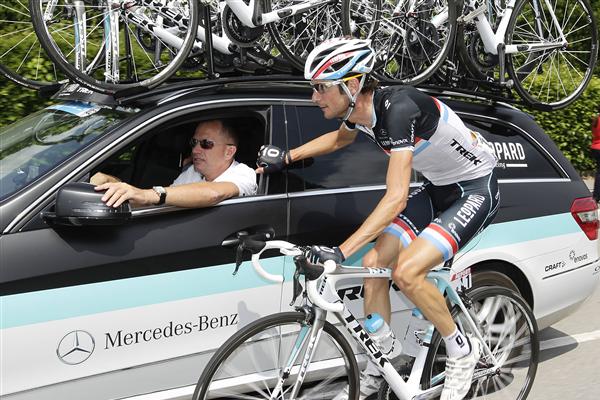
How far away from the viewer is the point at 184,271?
3590 millimetres

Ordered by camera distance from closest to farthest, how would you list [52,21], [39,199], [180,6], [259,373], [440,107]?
[39,199] < [259,373] < [440,107] < [52,21] < [180,6]

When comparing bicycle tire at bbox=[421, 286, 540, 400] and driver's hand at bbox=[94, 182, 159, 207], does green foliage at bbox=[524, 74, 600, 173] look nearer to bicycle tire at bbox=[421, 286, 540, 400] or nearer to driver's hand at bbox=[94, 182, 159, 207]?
bicycle tire at bbox=[421, 286, 540, 400]

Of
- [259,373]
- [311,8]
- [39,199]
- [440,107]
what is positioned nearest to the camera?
[39,199]

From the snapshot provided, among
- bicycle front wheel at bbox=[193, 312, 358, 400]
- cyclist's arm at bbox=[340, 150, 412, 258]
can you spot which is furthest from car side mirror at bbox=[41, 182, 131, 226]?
cyclist's arm at bbox=[340, 150, 412, 258]

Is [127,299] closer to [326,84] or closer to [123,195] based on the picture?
[123,195]

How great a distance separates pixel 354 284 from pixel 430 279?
0.40 meters

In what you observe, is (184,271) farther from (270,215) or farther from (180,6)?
(180,6)

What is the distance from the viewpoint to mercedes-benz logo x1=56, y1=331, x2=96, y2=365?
329 cm

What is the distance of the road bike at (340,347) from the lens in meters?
3.37

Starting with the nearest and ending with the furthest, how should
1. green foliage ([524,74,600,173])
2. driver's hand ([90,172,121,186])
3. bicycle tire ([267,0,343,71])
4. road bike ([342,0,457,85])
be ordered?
driver's hand ([90,172,121,186]) → bicycle tire ([267,0,343,71]) → road bike ([342,0,457,85]) → green foliage ([524,74,600,173])

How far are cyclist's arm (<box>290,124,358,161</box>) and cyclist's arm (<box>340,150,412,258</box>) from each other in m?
0.52

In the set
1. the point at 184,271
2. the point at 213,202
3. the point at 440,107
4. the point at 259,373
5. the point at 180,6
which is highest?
the point at 180,6

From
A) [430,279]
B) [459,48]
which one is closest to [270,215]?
[430,279]

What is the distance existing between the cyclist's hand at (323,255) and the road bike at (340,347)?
30 millimetres
